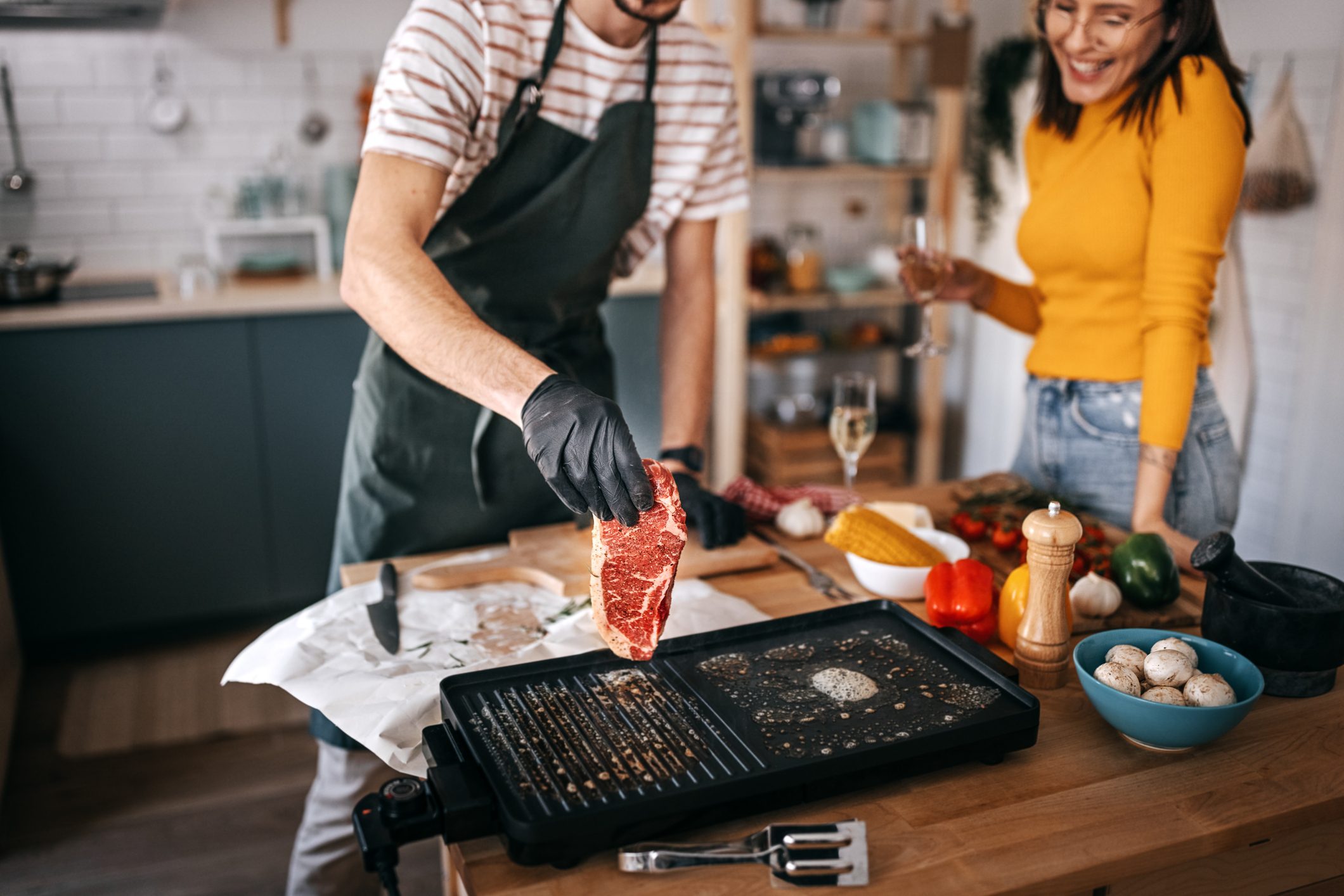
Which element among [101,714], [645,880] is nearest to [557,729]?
[645,880]

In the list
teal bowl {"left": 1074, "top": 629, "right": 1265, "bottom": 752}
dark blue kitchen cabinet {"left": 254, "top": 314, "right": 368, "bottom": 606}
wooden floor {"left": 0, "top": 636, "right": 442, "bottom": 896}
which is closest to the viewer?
teal bowl {"left": 1074, "top": 629, "right": 1265, "bottom": 752}

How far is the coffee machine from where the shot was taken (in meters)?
3.75

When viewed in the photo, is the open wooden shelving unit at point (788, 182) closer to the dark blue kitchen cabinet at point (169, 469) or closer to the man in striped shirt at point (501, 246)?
the dark blue kitchen cabinet at point (169, 469)

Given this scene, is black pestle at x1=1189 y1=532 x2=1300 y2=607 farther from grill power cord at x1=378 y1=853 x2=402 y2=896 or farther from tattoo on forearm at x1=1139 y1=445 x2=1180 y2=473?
grill power cord at x1=378 y1=853 x2=402 y2=896

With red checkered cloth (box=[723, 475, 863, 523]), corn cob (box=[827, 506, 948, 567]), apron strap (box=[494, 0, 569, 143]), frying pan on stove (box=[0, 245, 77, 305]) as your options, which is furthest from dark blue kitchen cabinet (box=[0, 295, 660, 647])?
corn cob (box=[827, 506, 948, 567])

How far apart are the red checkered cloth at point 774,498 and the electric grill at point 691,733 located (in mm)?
509

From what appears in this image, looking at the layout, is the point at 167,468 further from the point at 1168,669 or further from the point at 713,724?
the point at 1168,669

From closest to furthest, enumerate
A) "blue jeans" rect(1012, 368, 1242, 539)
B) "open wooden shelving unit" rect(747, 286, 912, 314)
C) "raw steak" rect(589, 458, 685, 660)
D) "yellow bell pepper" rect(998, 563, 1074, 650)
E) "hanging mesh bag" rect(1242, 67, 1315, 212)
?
1. "raw steak" rect(589, 458, 685, 660)
2. "yellow bell pepper" rect(998, 563, 1074, 650)
3. "blue jeans" rect(1012, 368, 1242, 539)
4. "hanging mesh bag" rect(1242, 67, 1315, 212)
5. "open wooden shelving unit" rect(747, 286, 912, 314)

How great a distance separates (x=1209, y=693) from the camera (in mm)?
1089

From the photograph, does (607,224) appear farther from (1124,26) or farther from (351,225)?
(1124,26)

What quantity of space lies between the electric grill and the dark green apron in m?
0.69

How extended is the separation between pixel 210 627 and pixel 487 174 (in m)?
2.36

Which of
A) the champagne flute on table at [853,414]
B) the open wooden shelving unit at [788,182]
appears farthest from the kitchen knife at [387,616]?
the open wooden shelving unit at [788,182]

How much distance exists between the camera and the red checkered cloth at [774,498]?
71.8 inches
